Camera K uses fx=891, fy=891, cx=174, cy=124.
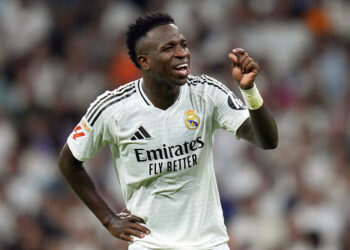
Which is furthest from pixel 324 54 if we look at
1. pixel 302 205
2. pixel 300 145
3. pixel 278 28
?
pixel 302 205

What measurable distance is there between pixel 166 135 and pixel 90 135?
54 centimetres

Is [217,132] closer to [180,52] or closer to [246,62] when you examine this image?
[180,52]

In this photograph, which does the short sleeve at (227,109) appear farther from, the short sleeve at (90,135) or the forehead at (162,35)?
the short sleeve at (90,135)

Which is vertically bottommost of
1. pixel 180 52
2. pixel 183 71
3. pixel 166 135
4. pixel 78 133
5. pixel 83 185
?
pixel 83 185

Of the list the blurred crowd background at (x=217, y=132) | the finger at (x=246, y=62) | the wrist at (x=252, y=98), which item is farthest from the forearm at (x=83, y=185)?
the blurred crowd background at (x=217, y=132)

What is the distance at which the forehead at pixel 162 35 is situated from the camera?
580 centimetres

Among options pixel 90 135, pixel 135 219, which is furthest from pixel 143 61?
pixel 135 219

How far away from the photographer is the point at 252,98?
5500 millimetres

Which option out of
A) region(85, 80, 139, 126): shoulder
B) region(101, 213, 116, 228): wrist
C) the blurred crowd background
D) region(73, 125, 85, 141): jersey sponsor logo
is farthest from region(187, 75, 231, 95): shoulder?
the blurred crowd background

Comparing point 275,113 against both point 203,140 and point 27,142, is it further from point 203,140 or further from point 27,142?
point 203,140

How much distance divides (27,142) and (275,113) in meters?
3.41

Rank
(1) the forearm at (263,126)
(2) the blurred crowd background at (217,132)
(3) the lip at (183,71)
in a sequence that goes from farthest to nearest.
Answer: (2) the blurred crowd background at (217,132) → (3) the lip at (183,71) → (1) the forearm at (263,126)

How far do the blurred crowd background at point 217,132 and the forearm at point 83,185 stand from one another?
3.86 m

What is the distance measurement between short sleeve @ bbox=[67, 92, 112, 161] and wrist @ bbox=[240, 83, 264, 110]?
1038 mm
